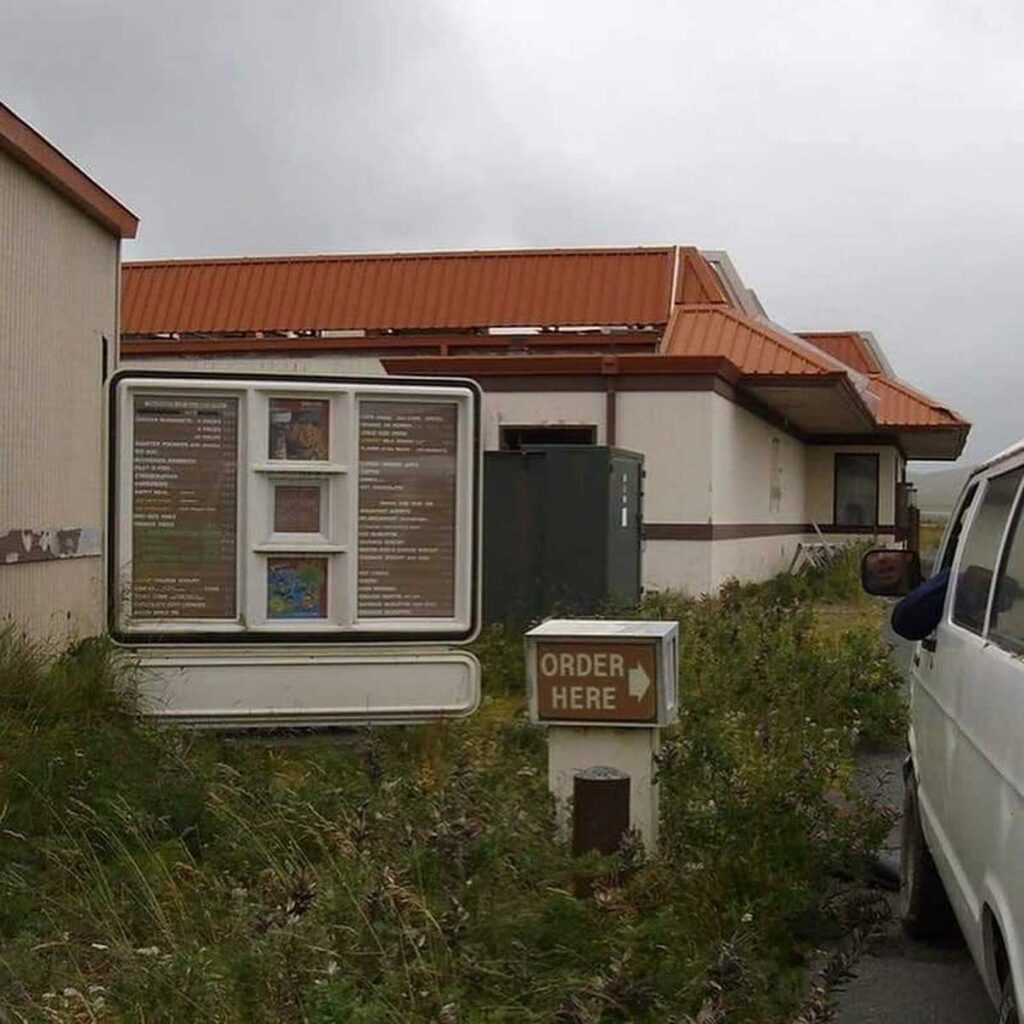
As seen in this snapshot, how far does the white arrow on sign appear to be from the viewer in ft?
19.7

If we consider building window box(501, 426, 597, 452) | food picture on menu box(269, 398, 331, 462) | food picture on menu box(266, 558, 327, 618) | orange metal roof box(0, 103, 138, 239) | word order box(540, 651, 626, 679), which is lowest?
word order box(540, 651, 626, 679)

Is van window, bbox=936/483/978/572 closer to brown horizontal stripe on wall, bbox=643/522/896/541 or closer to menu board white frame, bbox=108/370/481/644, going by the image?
menu board white frame, bbox=108/370/481/644

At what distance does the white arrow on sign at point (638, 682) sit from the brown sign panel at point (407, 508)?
8.53ft

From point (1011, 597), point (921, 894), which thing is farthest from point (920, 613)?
point (1011, 597)

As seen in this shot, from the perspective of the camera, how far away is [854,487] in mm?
29703

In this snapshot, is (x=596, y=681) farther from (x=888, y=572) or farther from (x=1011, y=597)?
(x=1011, y=597)

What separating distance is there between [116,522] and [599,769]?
334 centimetres

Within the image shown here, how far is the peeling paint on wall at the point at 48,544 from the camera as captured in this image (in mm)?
9523

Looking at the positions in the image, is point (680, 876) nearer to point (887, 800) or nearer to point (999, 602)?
point (999, 602)

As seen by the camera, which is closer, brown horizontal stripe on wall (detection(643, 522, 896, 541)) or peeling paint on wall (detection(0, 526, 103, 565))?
peeling paint on wall (detection(0, 526, 103, 565))

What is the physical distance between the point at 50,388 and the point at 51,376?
0.09m

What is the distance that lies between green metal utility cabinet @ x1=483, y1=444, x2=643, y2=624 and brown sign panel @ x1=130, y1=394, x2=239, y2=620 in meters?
5.39

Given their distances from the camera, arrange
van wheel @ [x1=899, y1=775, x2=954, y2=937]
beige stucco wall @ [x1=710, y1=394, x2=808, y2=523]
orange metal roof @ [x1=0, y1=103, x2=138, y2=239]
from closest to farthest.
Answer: van wheel @ [x1=899, y1=775, x2=954, y2=937] → orange metal roof @ [x1=0, y1=103, x2=138, y2=239] → beige stucco wall @ [x1=710, y1=394, x2=808, y2=523]

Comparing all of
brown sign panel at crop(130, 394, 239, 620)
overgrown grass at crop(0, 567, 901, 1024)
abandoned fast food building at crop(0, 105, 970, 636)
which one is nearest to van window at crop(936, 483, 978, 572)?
overgrown grass at crop(0, 567, 901, 1024)
